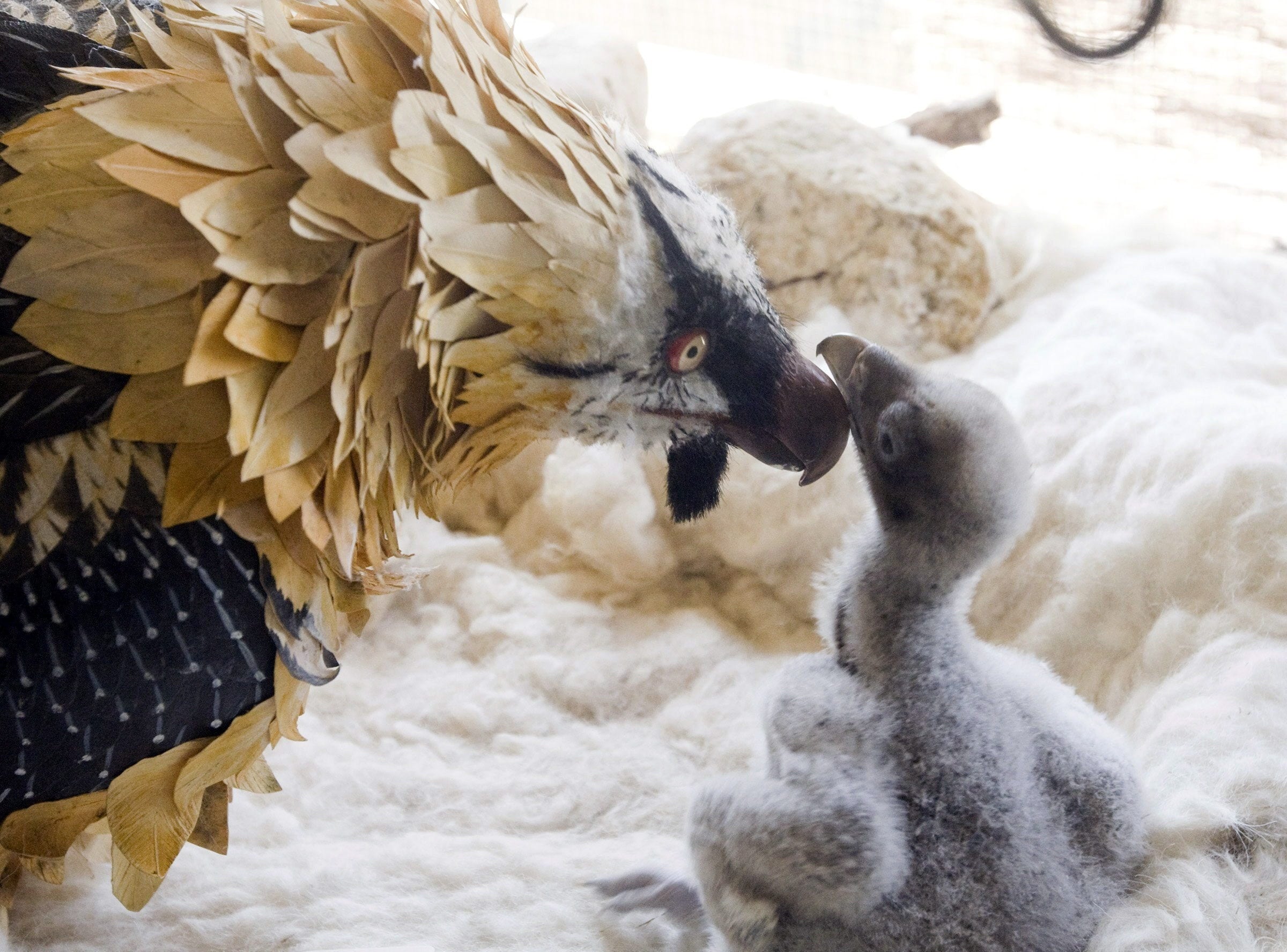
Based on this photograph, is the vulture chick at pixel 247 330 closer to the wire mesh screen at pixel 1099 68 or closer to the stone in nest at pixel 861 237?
the stone in nest at pixel 861 237

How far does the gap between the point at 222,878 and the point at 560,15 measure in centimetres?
120

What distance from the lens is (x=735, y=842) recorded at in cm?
50

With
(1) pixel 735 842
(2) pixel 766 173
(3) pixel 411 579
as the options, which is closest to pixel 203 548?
(3) pixel 411 579

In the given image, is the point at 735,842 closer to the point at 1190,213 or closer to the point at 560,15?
the point at 1190,213

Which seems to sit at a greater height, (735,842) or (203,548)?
(203,548)

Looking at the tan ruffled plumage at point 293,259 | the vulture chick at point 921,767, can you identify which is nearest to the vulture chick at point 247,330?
the tan ruffled plumage at point 293,259

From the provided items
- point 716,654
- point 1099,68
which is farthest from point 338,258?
point 1099,68

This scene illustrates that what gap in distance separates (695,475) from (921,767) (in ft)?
0.61

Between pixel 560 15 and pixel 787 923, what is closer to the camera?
pixel 787 923

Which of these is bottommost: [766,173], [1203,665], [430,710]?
[430,710]

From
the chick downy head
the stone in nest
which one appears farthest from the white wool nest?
the chick downy head

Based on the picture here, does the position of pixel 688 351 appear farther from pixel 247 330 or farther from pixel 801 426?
pixel 247 330

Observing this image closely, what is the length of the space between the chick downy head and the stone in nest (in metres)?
0.42

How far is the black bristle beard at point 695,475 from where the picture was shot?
1.85 ft
